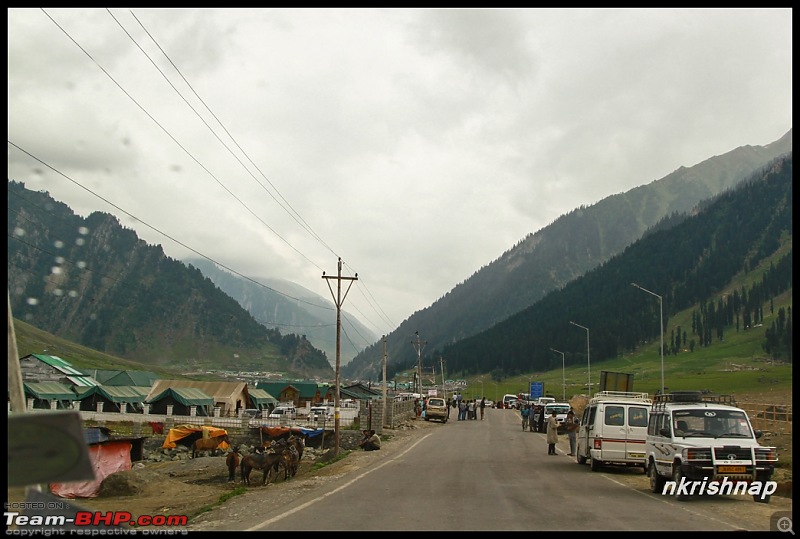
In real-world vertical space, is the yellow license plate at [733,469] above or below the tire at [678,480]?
above

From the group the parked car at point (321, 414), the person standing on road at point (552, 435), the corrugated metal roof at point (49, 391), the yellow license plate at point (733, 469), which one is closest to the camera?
the yellow license plate at point (733, 469)

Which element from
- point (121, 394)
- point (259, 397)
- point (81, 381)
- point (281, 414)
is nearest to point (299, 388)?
point (259, 397)

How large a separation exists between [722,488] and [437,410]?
51.9 metres

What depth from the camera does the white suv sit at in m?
15.6

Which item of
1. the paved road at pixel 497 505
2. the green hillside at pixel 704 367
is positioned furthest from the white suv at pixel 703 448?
the green hillside at pixel 704 367

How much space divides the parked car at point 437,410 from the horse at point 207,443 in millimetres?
25914

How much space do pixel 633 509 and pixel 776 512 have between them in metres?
2.69

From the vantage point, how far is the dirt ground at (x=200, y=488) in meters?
17.8

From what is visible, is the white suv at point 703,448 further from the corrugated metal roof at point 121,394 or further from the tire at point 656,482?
the corrugated metal roof at point 121,394

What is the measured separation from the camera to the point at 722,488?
16.3 metres

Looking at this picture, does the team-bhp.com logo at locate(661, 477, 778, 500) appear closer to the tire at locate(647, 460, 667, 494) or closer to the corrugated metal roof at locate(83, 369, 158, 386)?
the tire at locate(647, 460, 667, 494)

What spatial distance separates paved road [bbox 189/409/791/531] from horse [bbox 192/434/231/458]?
2204cm

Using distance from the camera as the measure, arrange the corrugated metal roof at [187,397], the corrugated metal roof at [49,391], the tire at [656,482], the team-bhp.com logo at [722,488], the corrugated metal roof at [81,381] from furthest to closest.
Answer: the corrugated metal roof at [81,381] → the corrugated metal roof at [187,397] → the corrugated metal roof at [49,391] → the tire at [656,482] → the team-bhp.com logo at [722,488]

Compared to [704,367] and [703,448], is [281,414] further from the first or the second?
[704,367]
